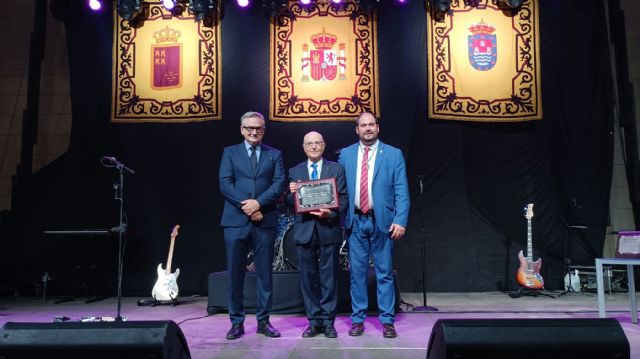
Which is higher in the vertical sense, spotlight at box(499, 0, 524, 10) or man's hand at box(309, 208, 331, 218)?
spotlight at box(499, 0, 524, 10)

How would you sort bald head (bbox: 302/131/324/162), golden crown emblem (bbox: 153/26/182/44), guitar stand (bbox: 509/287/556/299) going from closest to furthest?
bald head (bbox: 302/131/324/162), guitar stand (bbox: 509/287/556/299), golden crown emblem (bbox: 153/26/182/44)

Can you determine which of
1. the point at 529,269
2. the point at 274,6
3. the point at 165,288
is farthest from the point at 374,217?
the point at 274,6

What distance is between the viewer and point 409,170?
6949 millimetres

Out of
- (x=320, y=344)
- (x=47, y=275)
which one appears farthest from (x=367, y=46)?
(x=47, y=275)

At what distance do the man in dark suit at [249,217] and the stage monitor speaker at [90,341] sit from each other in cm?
211

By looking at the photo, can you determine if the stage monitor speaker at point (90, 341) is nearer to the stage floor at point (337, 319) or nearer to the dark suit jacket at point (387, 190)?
the stage floor at point (337, 319)

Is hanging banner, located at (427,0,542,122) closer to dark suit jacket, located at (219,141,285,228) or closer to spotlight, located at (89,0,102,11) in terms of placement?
dark suit jacket, located at (219,141,285,228)

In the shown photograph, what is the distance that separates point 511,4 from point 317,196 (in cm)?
462

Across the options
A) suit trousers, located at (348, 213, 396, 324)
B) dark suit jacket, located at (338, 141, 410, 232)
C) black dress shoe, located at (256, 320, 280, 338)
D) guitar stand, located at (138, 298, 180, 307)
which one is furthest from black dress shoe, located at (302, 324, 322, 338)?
guitar stand, located at (138, 298, 180, 307)

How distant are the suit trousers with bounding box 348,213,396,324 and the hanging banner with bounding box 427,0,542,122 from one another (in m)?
3.29

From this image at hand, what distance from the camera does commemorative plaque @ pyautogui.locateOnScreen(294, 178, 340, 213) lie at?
395 cm

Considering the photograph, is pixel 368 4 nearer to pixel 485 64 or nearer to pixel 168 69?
pixel 485 64

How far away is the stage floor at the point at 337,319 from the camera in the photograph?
3.54 m

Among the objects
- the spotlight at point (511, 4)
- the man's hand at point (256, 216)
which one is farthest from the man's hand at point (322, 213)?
the spotlight at point (511, 4)
